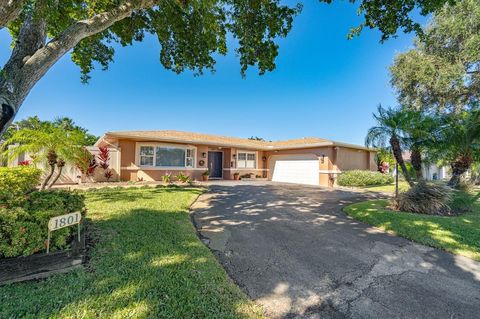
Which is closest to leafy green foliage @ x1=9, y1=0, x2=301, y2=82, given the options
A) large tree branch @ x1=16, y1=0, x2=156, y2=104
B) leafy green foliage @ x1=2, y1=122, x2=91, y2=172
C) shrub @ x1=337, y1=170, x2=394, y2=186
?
large tree branch @ x1=16, y1=0, x2=156, y2=104

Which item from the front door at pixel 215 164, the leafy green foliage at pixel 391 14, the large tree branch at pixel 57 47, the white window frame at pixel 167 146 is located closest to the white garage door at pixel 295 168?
the front door at pixel 215 164

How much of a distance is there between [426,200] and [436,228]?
2.16 m

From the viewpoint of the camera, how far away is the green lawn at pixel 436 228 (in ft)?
13.7

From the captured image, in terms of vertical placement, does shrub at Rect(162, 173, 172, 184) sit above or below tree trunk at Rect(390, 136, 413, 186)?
below

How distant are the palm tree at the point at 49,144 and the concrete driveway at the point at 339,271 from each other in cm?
424

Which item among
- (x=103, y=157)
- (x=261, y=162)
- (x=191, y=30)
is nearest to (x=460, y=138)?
(x=191, y=30)

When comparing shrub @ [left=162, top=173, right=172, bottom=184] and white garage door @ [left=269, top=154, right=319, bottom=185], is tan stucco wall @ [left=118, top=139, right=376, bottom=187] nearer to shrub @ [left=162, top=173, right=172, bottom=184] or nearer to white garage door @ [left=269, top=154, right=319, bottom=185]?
white garage door @ [left=269, top=154, right=319, bottom=185]

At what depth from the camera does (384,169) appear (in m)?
20.7

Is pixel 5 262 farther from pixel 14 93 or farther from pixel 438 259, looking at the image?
pixel 438 259

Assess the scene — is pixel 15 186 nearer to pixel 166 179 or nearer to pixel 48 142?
pixel 48 142

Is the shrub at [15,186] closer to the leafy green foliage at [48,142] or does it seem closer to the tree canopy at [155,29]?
the leafy green foliage at [48,142]

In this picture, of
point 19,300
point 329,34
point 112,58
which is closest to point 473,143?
point 329,34

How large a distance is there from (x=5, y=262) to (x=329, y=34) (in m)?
12.3

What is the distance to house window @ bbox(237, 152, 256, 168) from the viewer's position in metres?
18.7
